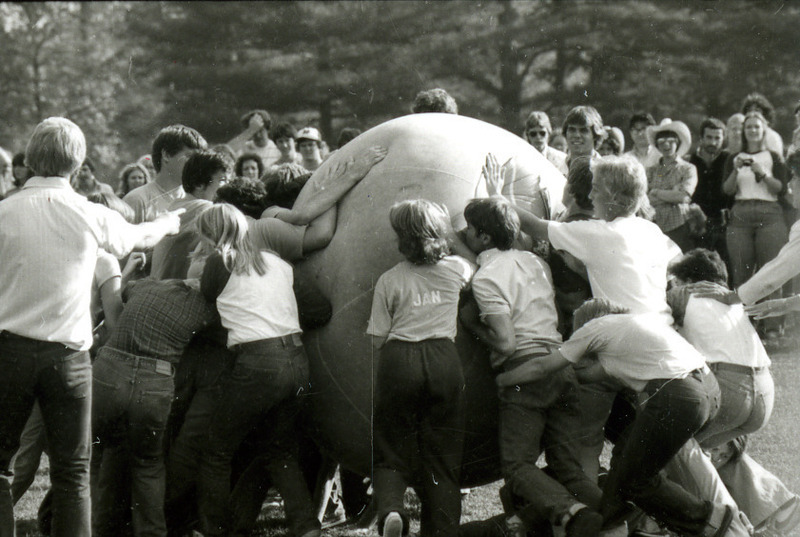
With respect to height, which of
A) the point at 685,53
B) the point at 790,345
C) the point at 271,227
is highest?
the point at 271,227

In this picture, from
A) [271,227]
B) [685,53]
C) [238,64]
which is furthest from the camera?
[238,64]

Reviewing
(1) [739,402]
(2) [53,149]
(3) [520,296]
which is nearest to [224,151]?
(2) [53,149]

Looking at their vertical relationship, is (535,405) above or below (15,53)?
above

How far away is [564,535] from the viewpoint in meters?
5.34

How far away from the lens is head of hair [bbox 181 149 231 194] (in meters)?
6.57

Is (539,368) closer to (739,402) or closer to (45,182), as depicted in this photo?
(739,402)

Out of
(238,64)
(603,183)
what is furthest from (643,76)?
(603,183)

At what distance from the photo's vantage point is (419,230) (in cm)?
543

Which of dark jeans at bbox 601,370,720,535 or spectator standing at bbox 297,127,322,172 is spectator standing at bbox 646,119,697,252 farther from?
dark jeans at bbox 601,370,720,535

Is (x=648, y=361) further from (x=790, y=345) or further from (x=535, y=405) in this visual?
(x=790, y=345)

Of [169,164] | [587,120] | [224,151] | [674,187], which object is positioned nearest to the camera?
[224,151]

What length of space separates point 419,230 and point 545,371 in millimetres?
969

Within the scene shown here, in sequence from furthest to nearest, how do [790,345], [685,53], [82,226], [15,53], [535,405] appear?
[15,53] < [685,53] < [790,345] < [535,405] < [82,226]

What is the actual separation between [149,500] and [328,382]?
44.1 inches
